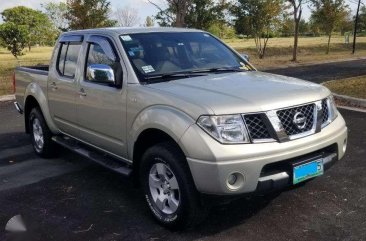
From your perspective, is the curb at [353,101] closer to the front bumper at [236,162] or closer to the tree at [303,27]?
the front bumper at [236,162]

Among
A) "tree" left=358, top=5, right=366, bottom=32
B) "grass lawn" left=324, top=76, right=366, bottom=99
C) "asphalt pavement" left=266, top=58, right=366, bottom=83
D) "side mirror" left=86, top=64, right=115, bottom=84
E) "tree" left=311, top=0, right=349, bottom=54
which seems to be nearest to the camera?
"side mirror" left=86, top=64, right=115, bottom=84

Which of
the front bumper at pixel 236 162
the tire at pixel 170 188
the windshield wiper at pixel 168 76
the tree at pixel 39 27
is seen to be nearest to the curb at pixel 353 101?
the windshield wiper at pixel 168 76

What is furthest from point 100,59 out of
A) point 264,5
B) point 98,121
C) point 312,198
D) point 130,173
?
point 264,5

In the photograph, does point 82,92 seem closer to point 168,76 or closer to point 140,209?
point 168,76

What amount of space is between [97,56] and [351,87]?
7819 mm

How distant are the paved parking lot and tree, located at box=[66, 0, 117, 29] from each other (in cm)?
1762

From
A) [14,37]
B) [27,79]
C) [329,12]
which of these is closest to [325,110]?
[27,79]

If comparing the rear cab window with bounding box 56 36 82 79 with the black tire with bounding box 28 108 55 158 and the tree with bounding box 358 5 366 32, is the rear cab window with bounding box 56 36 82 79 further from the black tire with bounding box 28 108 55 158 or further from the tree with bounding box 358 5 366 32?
the tree with bounding box 358 5 366 32

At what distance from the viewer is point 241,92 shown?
3693 mm

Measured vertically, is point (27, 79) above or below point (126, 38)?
below

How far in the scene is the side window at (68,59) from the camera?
17.4 feet

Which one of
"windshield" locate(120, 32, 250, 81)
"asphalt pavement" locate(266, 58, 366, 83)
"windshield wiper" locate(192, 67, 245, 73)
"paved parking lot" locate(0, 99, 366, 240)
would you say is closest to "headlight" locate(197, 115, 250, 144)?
"paved parking lot" locate(0, 99, 366, 240)

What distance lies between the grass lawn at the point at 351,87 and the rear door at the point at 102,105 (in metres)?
6.72

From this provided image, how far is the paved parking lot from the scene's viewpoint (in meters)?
3.81
